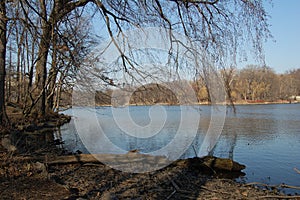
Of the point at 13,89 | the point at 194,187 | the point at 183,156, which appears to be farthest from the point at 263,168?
the point at 13,89

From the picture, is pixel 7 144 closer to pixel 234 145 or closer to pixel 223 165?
pixel 223 165

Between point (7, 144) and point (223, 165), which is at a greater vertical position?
point (7, 144)

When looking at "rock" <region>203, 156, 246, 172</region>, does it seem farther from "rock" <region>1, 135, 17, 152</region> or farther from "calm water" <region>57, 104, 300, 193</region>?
"rock" <region>1, 135, 17, 152</region>

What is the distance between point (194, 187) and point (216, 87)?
7.40 ft

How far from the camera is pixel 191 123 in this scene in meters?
17.3

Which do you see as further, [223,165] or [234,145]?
[234,145]

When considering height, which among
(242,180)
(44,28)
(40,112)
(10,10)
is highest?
(10,10)

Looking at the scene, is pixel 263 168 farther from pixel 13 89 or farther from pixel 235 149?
pixel 13 89

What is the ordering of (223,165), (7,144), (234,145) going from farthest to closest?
(234,145) → (223,165) → (7,144)

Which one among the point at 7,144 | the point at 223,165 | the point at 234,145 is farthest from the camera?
the point at 234,145

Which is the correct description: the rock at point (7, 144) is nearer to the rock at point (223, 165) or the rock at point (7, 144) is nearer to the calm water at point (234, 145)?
the calm water at point (234, 145)

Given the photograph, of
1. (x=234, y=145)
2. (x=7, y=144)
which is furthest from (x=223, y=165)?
(x=7, y=144)

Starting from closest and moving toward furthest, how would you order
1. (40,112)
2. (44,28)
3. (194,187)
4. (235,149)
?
(44,28) < (194,187) < (235,149) < (40,112)

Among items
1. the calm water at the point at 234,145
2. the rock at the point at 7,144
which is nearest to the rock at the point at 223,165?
the calm water at the point at 234,145
